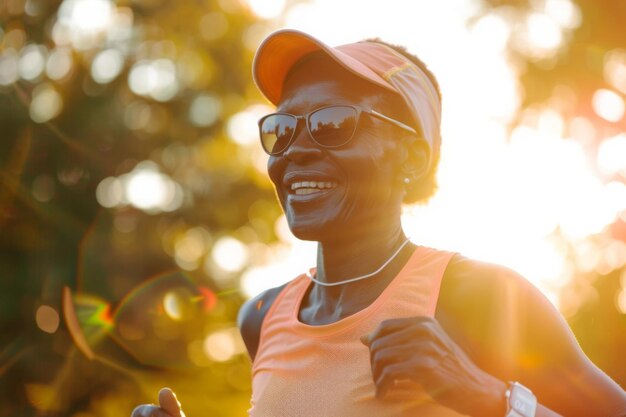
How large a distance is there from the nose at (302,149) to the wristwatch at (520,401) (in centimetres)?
106

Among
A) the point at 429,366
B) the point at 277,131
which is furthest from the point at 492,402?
the point at 277,131

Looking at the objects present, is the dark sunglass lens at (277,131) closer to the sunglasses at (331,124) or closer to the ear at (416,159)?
the sunglasses at (331,124)

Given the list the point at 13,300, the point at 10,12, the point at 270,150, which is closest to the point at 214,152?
the point at 10,12

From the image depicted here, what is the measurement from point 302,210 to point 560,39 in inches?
584

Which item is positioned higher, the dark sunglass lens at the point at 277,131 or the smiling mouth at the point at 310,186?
the dark sunglass lens at the point at 277,131

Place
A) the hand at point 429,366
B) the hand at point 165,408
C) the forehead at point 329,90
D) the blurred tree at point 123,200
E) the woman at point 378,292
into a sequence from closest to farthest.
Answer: the hand at point 429,366 < the woman at point 378,292 < the hand at point 165,408 < the forehead at point 329,90 < the blurred tree at point 123,200

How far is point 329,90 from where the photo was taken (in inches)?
129

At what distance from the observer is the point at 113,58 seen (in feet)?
60.5

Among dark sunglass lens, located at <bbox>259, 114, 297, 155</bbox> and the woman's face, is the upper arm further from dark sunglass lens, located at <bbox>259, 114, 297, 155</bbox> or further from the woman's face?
dark sunglass lens, located at <bbox>259, 114, 297, 155</bbox>

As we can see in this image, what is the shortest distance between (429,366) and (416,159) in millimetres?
1055

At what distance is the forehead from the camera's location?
10.7 feet

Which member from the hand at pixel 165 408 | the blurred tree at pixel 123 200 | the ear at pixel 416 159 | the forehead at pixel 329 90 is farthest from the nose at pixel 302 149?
→ the blurred tree at pixel 123 200

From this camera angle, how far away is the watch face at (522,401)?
262cm

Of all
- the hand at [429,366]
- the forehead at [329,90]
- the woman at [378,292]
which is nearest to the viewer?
the hand at [429,366]
